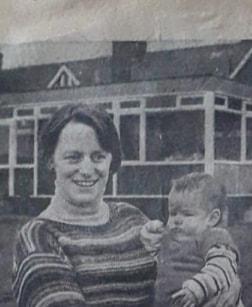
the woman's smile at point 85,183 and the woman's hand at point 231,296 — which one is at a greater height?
the woman's smile at point 85,183

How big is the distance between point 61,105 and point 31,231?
0.14 meters

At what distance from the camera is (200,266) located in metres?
0.77

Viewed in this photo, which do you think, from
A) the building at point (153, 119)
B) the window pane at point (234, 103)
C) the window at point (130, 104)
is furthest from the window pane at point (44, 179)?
the window pane at point (234, 103)

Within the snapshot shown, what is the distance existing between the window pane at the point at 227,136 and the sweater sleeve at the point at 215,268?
84 millimetres

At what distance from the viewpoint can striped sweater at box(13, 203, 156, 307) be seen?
0.76 meters

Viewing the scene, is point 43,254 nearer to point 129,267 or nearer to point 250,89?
point 129,267

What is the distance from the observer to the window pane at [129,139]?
777 mm

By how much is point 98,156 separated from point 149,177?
6 centimetres

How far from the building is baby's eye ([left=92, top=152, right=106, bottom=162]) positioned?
24mm

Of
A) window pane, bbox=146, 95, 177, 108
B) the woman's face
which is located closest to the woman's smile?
the woman's face

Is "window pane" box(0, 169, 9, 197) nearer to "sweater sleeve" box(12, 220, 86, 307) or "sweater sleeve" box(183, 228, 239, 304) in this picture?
"sweater sleeve" box(12, 220, 86, 307)

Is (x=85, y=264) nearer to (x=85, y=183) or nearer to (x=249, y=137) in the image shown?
(x=85, y=183)

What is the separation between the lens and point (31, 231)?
2.53ft

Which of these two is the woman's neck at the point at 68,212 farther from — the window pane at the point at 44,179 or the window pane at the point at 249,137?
the window pane at the point at 249,137
